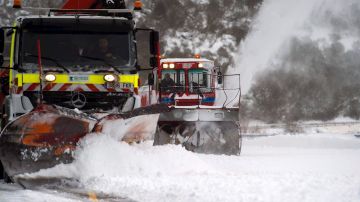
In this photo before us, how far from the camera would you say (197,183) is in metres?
8.14

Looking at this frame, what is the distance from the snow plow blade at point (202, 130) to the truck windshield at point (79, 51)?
4.10 metres

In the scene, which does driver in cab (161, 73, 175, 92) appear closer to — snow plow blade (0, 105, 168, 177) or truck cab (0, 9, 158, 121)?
truck cab (0, 9, 158, 121)

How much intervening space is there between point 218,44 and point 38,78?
46204 millimetres

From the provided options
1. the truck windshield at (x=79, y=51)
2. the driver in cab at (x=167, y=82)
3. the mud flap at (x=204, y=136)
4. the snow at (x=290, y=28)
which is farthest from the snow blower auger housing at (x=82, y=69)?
the snow at (x=290, y=28)

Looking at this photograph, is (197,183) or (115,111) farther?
(115,111)

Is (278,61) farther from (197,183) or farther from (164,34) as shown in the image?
(197,183)

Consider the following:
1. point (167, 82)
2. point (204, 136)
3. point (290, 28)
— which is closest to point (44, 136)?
point (204, 136)

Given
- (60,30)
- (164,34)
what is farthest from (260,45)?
(60,30)

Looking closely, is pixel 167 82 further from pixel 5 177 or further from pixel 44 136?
pixel 44 136

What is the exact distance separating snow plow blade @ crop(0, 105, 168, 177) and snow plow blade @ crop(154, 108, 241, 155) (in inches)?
202

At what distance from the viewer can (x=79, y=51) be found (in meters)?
9.66

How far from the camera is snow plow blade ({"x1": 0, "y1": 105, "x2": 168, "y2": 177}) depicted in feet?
26.4

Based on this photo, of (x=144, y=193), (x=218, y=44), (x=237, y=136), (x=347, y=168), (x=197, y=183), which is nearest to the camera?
(x=144, y=193)

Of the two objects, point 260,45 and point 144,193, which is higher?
point 260,45
